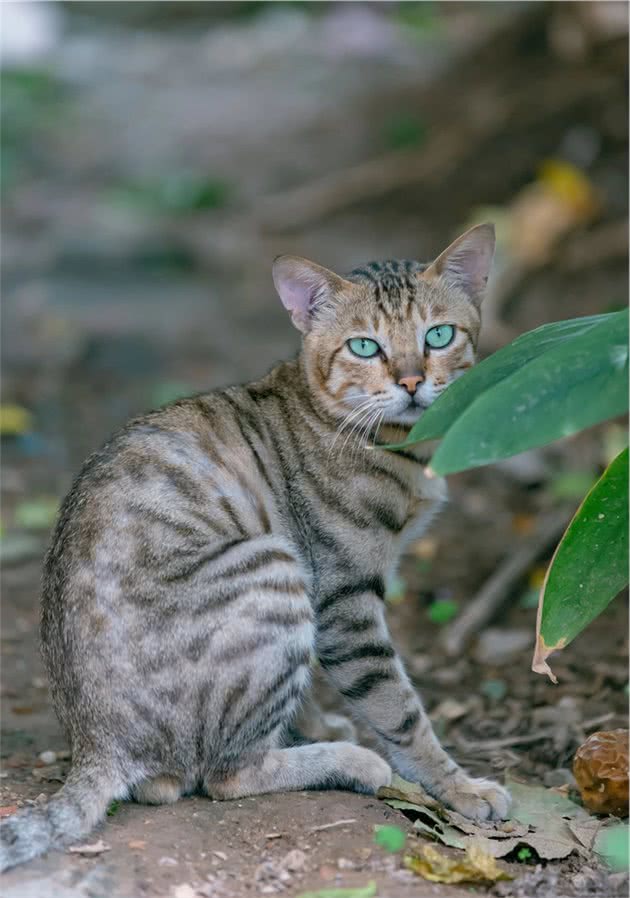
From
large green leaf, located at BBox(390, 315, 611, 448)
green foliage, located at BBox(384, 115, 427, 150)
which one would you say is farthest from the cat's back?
green foliage, located at BBox(384, 115, 427, 150)

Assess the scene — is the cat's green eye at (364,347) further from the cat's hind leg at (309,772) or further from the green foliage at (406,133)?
the green foliage at (406,133)

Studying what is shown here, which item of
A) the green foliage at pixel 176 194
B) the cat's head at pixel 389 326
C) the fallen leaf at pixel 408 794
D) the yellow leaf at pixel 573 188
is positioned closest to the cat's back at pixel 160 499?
the cat's head at pixel 389 326

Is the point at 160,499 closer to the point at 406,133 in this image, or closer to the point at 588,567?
the point at 588,567

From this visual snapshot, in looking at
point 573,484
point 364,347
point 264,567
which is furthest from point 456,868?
point 573,484

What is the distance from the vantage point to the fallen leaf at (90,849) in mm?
3105

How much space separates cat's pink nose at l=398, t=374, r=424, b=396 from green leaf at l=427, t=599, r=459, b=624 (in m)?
1.82

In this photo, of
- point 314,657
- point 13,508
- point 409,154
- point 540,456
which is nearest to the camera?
point 314,657

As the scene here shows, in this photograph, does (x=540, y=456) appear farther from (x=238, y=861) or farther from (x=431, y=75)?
(x=431, y=75)

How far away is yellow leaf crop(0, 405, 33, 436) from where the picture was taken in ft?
21.9

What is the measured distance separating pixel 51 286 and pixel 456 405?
6537 mm

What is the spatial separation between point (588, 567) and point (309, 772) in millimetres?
1110

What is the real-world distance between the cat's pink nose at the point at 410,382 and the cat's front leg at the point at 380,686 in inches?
27.7

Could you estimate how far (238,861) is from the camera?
3.16 metres

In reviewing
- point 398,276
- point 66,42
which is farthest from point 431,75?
point 398,276
